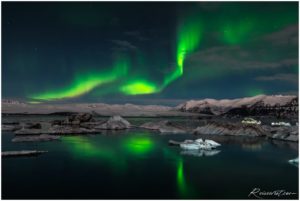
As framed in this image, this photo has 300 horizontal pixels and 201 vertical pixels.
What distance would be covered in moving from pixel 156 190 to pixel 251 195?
4.21 meters

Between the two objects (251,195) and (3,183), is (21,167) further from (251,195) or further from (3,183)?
(251,195)

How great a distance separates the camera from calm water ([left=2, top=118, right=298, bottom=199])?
46.9 feet

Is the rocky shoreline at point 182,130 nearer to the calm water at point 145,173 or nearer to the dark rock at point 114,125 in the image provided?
the dark rock at point 114,125

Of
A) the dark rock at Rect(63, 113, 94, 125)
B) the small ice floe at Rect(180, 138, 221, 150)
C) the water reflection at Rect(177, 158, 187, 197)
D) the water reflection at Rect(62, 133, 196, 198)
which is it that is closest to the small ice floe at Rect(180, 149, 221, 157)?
the water reflection at Rect(62, 133, 196, 198)

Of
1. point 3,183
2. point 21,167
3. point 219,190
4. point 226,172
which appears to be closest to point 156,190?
point 219,190

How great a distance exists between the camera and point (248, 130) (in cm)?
3872

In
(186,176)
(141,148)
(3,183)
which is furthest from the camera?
(141,148)

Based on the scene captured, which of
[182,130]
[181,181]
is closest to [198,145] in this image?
[181,181]

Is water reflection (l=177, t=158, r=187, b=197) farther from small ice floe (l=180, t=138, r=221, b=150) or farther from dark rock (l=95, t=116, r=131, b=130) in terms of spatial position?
dark rock (l=95, t=116, r=131, b=130)

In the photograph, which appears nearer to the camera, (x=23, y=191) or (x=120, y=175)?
(x=23, y=191)

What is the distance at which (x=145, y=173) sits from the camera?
18.3 m

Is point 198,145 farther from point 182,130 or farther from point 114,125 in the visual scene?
point 114,125

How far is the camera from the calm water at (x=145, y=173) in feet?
46.9

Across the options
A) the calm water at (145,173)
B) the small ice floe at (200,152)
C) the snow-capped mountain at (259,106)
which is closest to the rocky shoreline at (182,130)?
the calm water at (145,173)
